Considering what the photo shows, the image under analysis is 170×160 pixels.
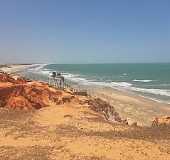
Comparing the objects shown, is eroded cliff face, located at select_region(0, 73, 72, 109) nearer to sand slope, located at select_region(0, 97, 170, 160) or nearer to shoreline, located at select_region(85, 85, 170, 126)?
sand slope, located at select_region(0, 97, 170, 160)

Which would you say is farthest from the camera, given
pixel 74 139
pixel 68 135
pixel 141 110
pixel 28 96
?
pixel 141 110

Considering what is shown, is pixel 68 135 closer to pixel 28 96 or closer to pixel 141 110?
pixel 28 96

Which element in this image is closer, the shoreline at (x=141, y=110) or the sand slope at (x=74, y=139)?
the sand slope at (x=74, y=139)

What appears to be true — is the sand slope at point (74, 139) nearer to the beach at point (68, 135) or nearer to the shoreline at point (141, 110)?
the beach at point (68, 135)

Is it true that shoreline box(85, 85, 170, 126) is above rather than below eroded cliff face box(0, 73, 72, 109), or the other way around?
below

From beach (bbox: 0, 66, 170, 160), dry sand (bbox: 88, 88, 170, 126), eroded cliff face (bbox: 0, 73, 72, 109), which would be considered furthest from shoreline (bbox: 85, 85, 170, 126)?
beach (bbox: 0, 66, 170, 160)

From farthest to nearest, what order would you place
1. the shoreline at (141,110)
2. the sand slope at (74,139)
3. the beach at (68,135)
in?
the shoreline at (141,110) < the beach at (68,135) < the sand slope at (74,139)

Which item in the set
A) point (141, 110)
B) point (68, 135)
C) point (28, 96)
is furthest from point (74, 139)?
point (141, 110)

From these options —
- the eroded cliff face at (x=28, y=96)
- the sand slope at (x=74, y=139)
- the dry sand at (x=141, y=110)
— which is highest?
the eroded cliff face at (x=28, y=96)

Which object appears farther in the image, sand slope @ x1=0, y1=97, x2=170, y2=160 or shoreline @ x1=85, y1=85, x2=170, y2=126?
shoreline @ x1=85, y1=85, x2=170, y2=126

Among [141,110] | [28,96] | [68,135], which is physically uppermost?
[28,96]

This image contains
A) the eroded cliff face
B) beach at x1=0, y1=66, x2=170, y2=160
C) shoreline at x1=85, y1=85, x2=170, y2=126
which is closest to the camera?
beach at x1=0, y1=66, x2=170, y2=160

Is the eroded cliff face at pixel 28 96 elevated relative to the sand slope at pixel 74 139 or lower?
elevated

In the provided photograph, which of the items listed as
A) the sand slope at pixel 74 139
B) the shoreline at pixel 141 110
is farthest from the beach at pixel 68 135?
the shoreline at pixel 141 110
